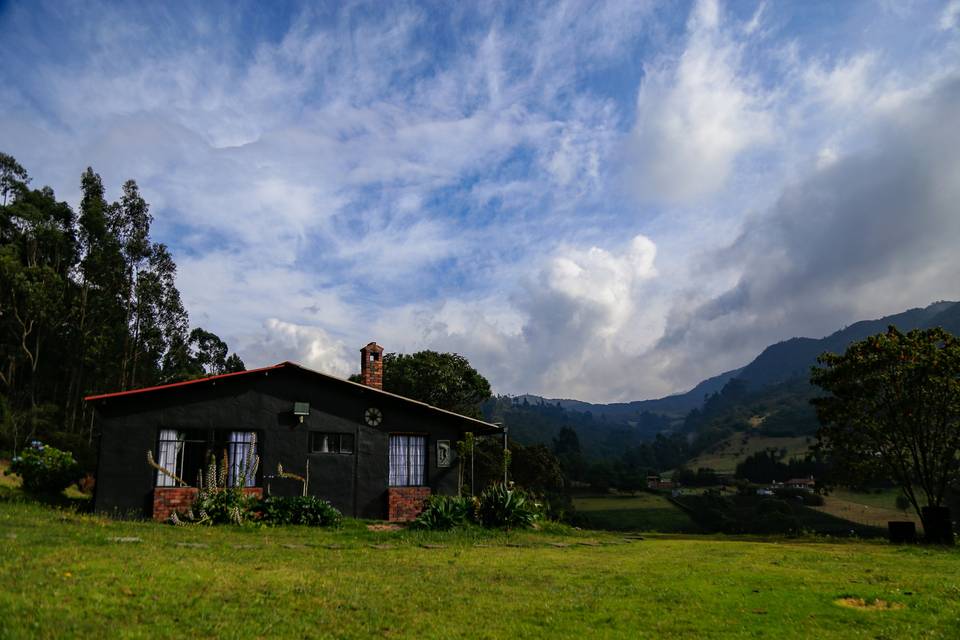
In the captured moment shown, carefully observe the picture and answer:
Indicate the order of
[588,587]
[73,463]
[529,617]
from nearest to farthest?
[529,617], [588,587], [73,463]

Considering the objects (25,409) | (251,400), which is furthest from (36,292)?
(251,400)

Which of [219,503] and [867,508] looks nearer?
[219,503]

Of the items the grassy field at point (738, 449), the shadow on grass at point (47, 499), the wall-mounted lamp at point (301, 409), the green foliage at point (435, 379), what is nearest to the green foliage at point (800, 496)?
the grassy field at point (738, 449)

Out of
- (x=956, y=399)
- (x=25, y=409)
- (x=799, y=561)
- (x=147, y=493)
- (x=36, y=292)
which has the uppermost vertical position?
(x=36, y=292)

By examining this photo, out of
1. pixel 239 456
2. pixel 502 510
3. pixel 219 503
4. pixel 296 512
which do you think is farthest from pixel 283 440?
pixel 502 510

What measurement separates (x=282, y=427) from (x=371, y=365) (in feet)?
14.9

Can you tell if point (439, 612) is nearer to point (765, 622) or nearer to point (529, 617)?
point (529, 617)

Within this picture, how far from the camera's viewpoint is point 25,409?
40344mm

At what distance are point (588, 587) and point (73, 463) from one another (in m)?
16.5

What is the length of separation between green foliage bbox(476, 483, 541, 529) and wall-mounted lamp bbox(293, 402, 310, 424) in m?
6.02

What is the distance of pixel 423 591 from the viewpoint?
8.63 metres

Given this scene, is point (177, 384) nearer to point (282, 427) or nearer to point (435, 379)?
point (282, 427)

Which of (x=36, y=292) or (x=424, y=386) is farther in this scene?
(x=424, y=386)

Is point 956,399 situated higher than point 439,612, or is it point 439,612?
point 956,399
